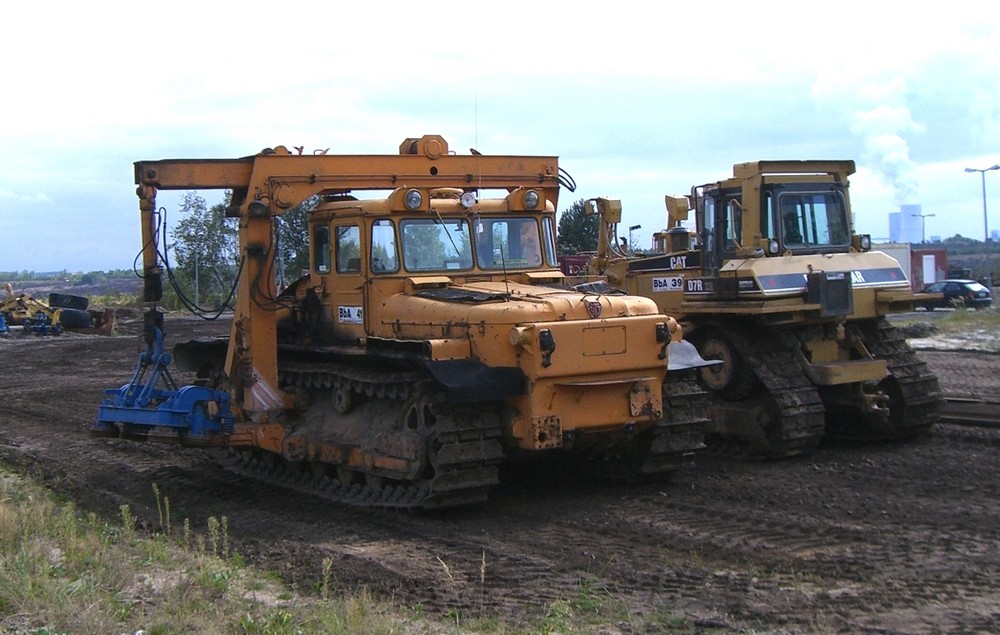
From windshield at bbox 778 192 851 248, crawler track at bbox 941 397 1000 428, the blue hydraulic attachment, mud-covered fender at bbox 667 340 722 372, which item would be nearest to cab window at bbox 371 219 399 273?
the blue hydraulic attachment

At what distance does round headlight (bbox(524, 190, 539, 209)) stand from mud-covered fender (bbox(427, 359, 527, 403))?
8.79 feet

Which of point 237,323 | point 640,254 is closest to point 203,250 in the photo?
point 237,323

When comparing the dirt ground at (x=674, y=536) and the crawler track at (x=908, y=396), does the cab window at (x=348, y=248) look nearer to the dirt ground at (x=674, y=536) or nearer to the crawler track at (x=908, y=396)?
the dirt ground at (x=674, y=536)

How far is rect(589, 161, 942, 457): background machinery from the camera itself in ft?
43.3

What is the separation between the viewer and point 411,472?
10.4 m

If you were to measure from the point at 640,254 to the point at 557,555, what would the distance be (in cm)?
884

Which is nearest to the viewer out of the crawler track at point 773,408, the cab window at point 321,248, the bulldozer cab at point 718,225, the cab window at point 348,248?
the cab window at point 348,248

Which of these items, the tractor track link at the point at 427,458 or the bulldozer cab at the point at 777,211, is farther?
the bulldozer cab at the point at 777,211

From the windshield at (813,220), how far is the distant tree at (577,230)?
12984mm

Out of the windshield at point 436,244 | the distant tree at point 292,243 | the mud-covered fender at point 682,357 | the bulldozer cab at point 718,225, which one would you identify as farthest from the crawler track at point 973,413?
the distant tree at point 292,243

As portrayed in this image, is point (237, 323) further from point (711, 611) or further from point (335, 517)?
point (711, 611)

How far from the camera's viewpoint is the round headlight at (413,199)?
458 inches

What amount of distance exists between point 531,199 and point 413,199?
137 centimetres

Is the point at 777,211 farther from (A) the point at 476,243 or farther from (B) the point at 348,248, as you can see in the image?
(B) the point at 348,248
